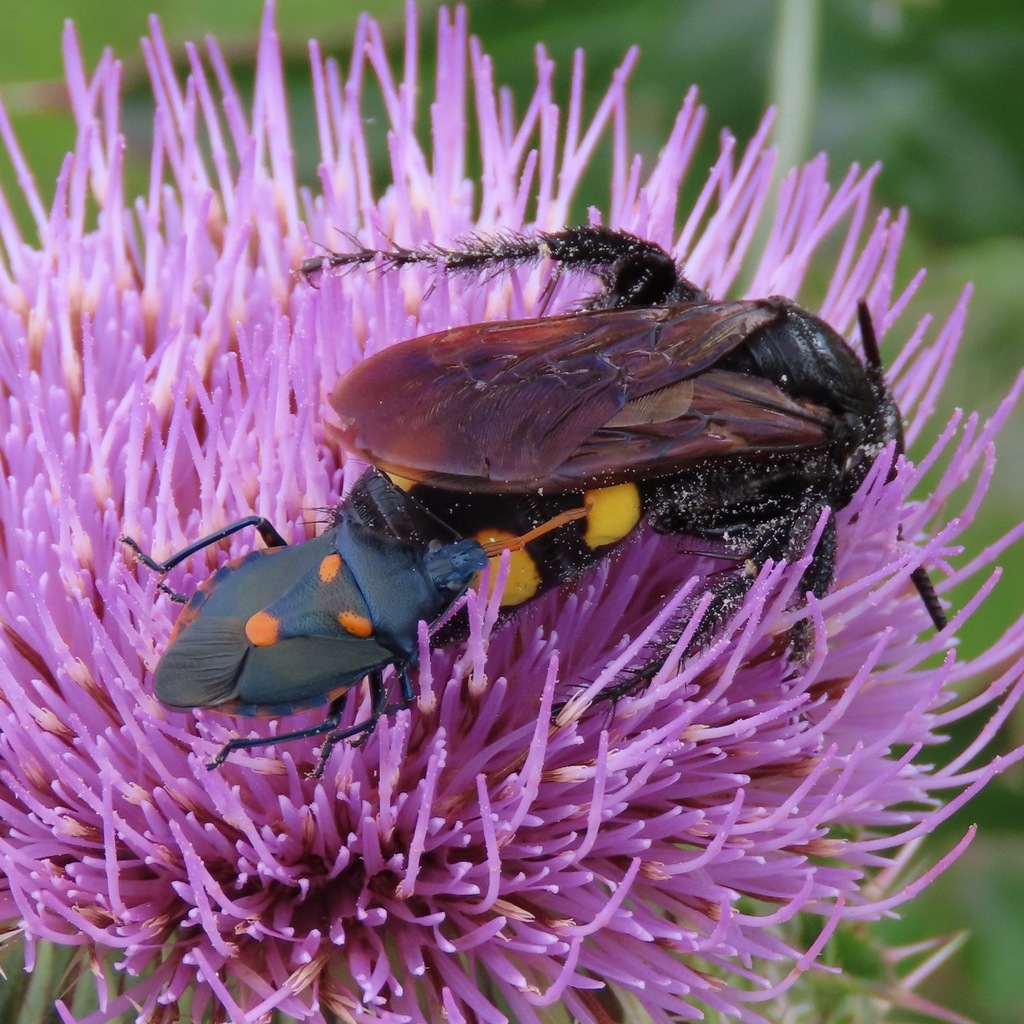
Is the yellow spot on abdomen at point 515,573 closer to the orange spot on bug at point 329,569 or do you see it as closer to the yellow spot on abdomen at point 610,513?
the yellow spot on abdomen at point 610,513

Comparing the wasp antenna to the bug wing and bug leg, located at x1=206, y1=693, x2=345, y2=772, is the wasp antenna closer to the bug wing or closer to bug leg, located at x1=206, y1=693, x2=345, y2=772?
bug leg, located at x1=206, y1=693, x2=345, y2=772

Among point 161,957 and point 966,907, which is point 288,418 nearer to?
point 161,957

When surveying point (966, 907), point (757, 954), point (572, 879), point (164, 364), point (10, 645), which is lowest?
point (966, 907)

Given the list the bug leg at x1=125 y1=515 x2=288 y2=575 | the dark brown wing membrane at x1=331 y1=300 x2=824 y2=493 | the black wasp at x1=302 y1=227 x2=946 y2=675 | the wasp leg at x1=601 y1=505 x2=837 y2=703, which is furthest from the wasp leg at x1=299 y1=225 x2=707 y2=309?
the bug leg at x1=125 y1=515 x2=288 y2=575

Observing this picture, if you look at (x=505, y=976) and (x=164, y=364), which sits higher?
(x=164, y=364)

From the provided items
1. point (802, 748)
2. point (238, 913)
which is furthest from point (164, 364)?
point (802, 748)

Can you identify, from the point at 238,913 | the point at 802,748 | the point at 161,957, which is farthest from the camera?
the point at 802,748

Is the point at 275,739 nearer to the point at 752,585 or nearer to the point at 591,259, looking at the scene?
the point at 752,585

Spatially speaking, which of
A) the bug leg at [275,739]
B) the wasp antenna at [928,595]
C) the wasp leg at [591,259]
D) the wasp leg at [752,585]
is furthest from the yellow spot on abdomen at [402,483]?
the wasp antenna at [928,595]
